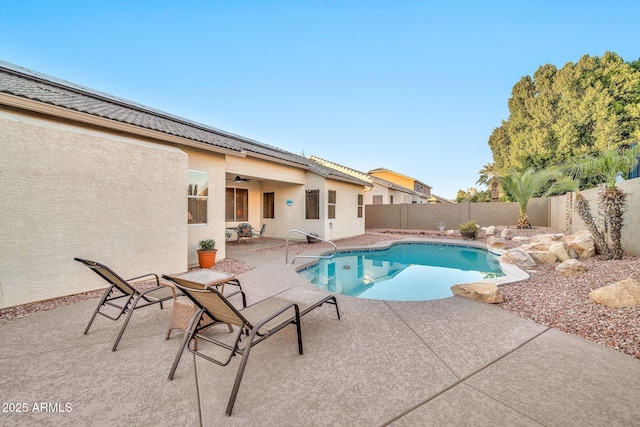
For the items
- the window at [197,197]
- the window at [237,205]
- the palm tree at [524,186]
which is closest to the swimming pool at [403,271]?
the window at [197,197]

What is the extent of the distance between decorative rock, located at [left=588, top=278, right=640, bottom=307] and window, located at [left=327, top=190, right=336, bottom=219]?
960 centimetres

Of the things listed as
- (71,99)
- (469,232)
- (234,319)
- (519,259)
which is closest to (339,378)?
(234,319)

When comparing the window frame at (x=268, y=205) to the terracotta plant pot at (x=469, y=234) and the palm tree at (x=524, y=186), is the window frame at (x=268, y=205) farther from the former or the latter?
the palm tree at (x=524, y=186)

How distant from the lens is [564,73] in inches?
748

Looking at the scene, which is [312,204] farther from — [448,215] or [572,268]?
[448,215]

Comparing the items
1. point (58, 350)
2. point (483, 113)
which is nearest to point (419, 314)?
point (58, 350)

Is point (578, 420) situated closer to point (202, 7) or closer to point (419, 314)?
point (419, 314)

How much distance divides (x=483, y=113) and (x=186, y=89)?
18314 millimetres

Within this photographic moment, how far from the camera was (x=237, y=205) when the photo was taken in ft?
42.4

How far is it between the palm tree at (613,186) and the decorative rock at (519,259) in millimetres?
1499

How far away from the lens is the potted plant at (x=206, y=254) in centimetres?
716

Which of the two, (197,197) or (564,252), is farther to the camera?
(197,197)

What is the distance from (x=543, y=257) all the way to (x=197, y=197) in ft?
32.4

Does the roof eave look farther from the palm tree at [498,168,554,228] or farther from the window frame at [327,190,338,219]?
the palm tree at [498,168,554,228]
